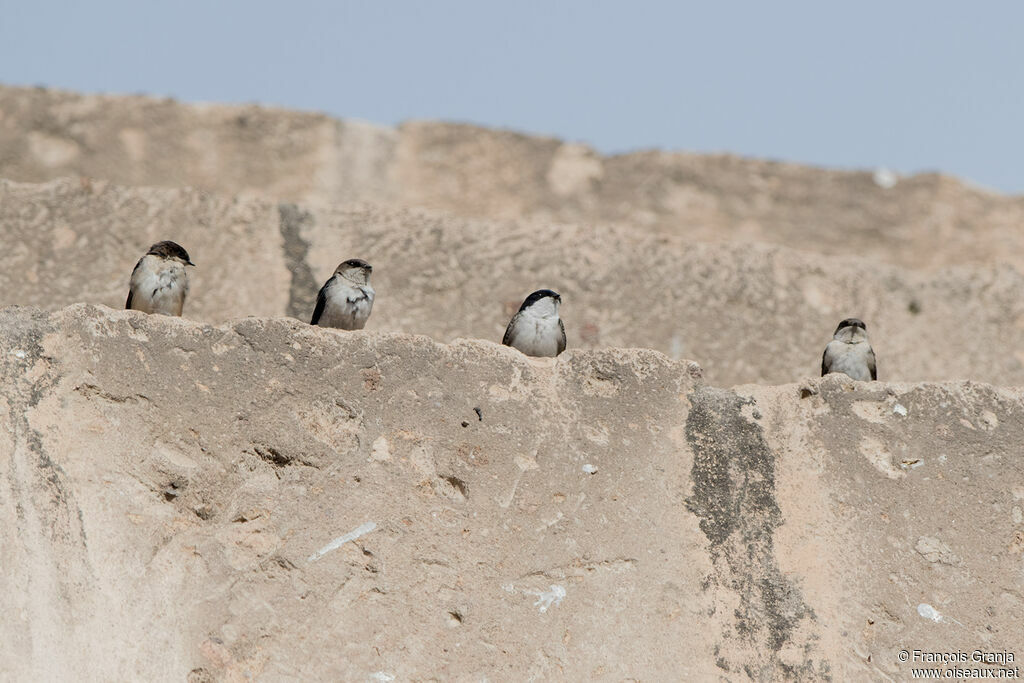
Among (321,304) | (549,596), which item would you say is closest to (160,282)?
(321,304)

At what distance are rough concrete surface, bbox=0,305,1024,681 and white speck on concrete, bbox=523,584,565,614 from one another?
0.4 inches

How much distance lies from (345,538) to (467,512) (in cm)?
50

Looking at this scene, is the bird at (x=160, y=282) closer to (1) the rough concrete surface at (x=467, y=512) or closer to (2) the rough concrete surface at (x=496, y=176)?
(2) the rough concrete surface at (x=496, y=176)

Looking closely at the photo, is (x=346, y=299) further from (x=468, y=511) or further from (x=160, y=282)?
(x=468, y=511)

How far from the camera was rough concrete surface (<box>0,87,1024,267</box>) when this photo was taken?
31.3ft

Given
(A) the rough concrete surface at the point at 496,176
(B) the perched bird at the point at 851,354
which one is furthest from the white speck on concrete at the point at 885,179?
(B) the perched bird at the point at 851,354

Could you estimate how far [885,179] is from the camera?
10531 mm

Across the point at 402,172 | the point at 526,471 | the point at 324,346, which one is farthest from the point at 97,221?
the point at 526,471

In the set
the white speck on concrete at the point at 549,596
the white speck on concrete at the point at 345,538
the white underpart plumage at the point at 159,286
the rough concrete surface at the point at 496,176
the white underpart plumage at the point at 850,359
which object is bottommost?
the white speck on concrete at the point at 549,596

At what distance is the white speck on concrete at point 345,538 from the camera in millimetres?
4895

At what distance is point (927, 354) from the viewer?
9.62 m

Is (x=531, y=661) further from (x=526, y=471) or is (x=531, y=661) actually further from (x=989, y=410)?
(x=989, y=410)

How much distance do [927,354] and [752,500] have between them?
16.0 feet

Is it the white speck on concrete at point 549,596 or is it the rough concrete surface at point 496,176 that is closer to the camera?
the white speck on concrete at point 549,596
